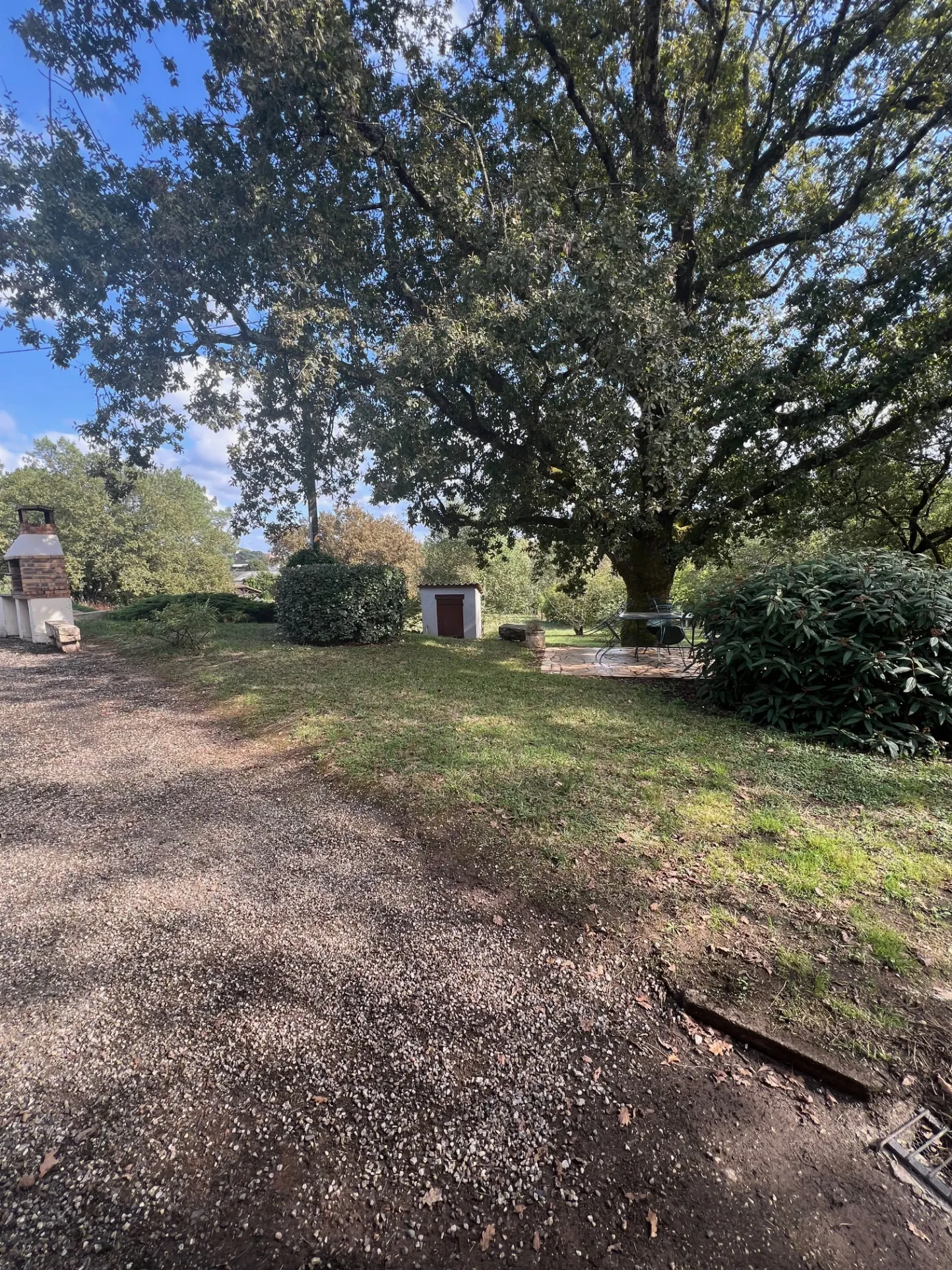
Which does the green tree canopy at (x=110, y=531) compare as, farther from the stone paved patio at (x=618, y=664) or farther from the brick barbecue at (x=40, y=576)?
the stone paved patio at (x=618, y=664)

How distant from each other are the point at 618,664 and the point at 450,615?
5.86 m

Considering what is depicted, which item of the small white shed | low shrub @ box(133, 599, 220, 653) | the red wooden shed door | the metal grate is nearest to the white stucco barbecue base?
low shrub @ box(133, 599, 220, 653)

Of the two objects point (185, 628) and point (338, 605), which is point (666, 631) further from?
point (185, 628)

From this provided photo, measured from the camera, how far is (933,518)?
11.7 m

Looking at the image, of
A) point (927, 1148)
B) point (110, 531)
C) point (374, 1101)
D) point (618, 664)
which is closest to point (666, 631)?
point (618, 664)

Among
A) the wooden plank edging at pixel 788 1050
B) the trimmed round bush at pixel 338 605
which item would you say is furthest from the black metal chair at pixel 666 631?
the wooden plank edging at pixel 788 1050

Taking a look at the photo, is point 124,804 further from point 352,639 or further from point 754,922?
point 352,639

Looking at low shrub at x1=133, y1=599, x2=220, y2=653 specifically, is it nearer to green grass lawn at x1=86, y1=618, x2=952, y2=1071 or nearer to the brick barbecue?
the brick barbecue

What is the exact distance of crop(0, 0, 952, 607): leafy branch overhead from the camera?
596 centimetres

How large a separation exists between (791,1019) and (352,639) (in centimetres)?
781

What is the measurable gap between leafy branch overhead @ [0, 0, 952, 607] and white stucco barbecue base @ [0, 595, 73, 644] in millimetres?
3282

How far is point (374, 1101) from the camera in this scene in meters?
1.41

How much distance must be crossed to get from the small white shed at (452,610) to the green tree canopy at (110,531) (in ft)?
50.3

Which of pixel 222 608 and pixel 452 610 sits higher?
pixel 222 608
